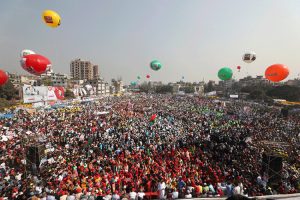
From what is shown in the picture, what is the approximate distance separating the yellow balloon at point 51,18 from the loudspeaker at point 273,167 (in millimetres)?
12678

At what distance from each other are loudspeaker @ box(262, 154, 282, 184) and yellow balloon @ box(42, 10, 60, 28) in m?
12.7

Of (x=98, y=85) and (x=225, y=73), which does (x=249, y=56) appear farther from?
(x=98, y=85)

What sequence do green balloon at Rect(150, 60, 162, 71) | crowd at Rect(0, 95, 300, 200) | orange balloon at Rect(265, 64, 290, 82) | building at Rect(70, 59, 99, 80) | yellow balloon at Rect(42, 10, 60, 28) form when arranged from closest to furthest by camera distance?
crowd at Rect(0, 95, 300, 200) → yellow balloon at Rect(42, 10, 60, 28) → orange balloon at Rect(265, 64, 290, 82) → green balloon at Rect(150, 60, 162, 71) → building at Rect(70, 59, 99, 80)

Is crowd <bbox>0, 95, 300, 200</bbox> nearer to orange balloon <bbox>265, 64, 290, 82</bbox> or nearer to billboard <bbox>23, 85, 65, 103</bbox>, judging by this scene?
orange balloon <bbox>265, 64, 290, 82</bbox>

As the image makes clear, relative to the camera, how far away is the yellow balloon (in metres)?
10.5

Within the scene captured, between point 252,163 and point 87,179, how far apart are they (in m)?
8.01

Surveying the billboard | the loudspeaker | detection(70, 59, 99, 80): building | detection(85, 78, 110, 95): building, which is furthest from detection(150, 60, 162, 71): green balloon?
detection(70, 59, 99, 80): building

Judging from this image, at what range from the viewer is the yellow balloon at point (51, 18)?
412 inches

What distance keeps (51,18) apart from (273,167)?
13.2m

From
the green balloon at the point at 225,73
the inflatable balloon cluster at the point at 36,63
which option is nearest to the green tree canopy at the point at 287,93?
the green balloon at the point at 225,73

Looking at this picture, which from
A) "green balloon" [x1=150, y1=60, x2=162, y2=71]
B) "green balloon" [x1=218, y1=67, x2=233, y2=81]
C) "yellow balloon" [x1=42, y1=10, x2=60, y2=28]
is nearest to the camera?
"yellow balloon" [x1=42, y1=10, x2=60, y2=28]

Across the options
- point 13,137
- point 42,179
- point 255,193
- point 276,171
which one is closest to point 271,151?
point 276,171

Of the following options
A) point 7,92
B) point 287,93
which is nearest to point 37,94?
point 7,92

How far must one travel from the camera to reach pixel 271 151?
7.41 meters
